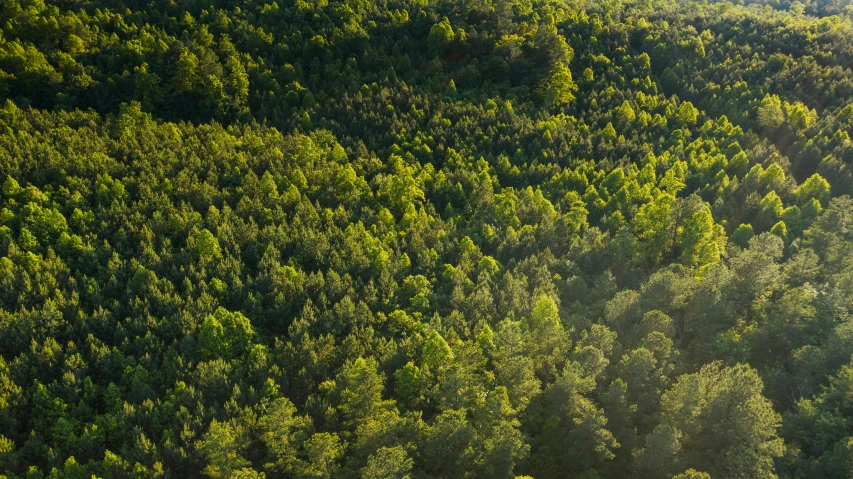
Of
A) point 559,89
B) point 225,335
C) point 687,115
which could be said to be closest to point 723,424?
point 225,335

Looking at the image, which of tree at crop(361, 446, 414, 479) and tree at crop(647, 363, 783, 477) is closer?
tree at crop(361, 446, 414, 479)

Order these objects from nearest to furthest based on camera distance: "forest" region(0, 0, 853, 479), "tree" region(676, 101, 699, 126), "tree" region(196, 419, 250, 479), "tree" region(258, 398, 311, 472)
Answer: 1. "tree" region(196, 419, 250, 479)
2. "tree" region(258, 398, 311, 472)
3. "forest" region(0, 0, 853, 479)
4. "tree" region(676, 101, 699, 126)

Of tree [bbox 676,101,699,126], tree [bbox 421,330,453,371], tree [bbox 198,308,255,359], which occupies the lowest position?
tree [bbox 198,308,255,359]

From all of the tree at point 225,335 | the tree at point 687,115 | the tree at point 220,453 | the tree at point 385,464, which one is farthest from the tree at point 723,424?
the tree at point 687,115

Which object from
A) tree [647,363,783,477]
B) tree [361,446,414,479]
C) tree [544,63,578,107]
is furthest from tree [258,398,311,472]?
tree [544,63,578,107]


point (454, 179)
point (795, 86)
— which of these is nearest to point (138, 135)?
point (454, 179)

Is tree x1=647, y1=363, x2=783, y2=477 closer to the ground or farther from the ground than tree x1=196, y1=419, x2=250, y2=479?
farther from the ground

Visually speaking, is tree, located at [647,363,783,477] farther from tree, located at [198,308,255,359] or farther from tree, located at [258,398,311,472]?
tree, located at [198,308,255,359]

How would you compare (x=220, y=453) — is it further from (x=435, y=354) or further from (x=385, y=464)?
(x=435, y=354)

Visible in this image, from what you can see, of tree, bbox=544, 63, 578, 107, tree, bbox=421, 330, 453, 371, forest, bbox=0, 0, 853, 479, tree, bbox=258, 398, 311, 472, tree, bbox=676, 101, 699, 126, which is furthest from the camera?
tree, bbox=544, 63, 578, 107

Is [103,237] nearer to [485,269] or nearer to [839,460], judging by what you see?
[485,269]
